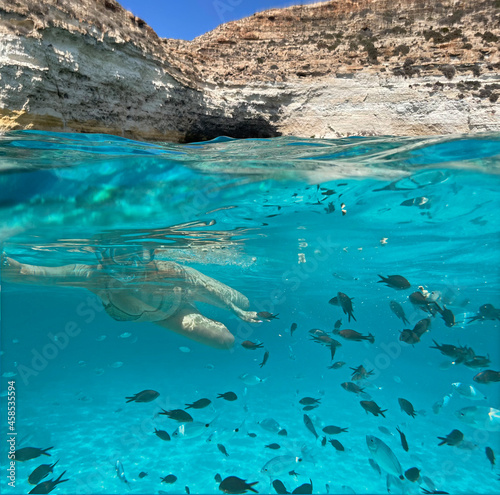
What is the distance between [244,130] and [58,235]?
739 cm

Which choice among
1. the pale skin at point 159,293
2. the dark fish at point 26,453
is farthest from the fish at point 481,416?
the dark fish at point 26,453

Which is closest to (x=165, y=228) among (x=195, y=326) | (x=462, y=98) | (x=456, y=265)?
(x=195, y=326)

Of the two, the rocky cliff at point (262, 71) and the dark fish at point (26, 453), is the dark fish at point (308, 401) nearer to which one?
the dark fish at point (26, 453)

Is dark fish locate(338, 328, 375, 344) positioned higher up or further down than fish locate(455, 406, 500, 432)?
higher up

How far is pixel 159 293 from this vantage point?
13.8 metres

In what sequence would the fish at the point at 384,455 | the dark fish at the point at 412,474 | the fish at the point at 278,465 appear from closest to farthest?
the fish at the point at 384,455
the dark fish at the point at 412,474
the fish at the point at 278,465

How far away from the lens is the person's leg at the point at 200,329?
1199 cm

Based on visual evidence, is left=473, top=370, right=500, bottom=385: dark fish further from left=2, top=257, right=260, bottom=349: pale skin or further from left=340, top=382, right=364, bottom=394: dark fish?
left=2, top=257, right=260, bottom=349: pale skin

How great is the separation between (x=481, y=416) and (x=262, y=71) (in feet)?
36.5

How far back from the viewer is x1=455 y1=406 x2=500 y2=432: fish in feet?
20.7

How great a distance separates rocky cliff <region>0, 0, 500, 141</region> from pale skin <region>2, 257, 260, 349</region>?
19.5 feet

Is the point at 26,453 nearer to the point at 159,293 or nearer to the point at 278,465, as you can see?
the point at 278,465

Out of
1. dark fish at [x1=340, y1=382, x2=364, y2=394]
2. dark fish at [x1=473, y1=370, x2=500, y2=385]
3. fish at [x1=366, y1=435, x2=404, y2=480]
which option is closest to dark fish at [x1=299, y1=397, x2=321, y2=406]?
dark fish at [x1=340, y1=382, x2=364, y2=394]

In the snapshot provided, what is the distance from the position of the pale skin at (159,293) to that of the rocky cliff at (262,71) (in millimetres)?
5946
